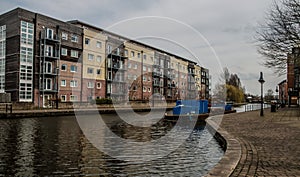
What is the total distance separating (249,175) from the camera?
5.37 m

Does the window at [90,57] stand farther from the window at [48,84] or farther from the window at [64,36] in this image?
the window at [48,84]

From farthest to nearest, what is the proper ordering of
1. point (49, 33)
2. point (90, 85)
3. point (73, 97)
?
point (90, 85) → point (73, 97) → point (49, 33)

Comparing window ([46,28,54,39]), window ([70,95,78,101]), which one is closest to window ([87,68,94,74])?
window ([70,95,78,101])

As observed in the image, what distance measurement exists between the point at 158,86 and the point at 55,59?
2836 centimetres

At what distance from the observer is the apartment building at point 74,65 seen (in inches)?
1606

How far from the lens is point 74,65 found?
48.8 metres

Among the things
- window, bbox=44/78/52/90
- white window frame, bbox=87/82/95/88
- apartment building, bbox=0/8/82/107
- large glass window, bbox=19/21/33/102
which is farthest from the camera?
white window frame, bbox=87/82/95/88

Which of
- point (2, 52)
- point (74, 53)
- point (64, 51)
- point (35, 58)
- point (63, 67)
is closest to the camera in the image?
point (35, 58)

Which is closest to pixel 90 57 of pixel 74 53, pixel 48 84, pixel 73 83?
pixel 74 53

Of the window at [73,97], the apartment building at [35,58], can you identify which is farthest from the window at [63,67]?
the window at [73,97]

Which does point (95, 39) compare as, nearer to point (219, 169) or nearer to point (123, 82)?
point (123, 82)

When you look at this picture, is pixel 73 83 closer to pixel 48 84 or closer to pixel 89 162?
pixel 48 84

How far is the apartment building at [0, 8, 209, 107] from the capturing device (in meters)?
40.8

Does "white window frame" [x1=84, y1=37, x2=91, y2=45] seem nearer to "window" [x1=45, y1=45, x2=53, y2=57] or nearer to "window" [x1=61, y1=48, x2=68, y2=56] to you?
"window" [x1=61, y1=48, x2=68, y2=56]
